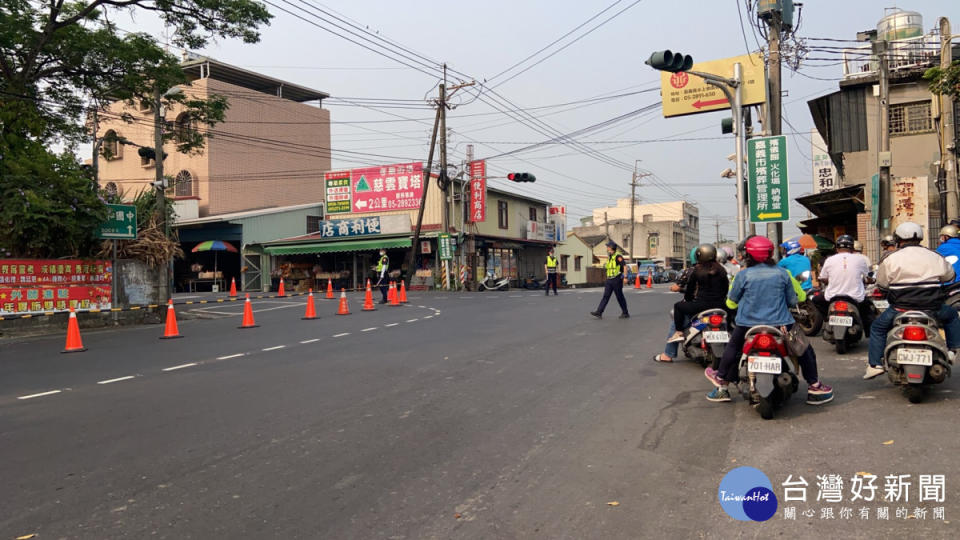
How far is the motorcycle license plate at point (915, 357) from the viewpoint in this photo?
5258 mm

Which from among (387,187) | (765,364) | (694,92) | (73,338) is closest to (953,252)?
(765,364)

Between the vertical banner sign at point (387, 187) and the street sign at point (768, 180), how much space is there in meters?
22.1

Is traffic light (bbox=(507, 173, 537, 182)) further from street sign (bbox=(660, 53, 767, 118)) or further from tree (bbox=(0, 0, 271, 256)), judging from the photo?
tree (bbox=(0, 0, 271, 256))

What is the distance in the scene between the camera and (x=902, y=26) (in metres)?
24.0

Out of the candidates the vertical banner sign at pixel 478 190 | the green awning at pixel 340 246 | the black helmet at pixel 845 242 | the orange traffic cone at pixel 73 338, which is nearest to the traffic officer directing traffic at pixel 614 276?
the black helmet at pixel 845 242

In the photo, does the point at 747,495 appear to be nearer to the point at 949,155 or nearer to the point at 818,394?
the point at 818,394

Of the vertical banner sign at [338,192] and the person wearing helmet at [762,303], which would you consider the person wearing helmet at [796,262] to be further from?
the vertical banner sign at [338,192]

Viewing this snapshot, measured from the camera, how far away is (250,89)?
4253cm

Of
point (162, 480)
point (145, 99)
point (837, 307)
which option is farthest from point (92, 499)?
point (145, 99)

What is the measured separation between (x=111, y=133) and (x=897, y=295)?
68.7 feet

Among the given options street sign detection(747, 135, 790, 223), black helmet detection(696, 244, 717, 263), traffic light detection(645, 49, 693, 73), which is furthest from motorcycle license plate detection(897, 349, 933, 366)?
street sign detection(747, 135, 790, 223)

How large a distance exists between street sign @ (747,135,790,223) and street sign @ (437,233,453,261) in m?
19.3

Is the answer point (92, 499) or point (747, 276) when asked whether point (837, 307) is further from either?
point (92, 499)

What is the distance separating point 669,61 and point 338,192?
28590 millimetres
